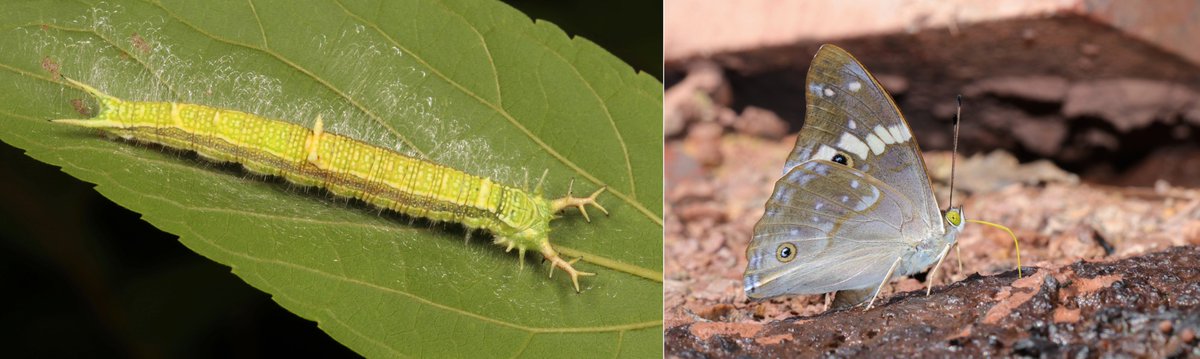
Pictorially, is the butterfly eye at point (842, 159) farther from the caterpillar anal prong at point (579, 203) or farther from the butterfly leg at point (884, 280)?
the caterpillar anal prong at point (579, 203)

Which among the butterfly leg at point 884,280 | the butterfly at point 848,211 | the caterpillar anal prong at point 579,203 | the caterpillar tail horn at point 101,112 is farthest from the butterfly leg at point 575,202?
the caterpillar tail horn at point 101,112

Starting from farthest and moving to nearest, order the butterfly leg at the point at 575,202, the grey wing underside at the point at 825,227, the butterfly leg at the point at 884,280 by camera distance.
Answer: the butterfly leg at the point at 575,202, the grey wing underside at the point at 825,227, the butterfly leg at the point at 884,280

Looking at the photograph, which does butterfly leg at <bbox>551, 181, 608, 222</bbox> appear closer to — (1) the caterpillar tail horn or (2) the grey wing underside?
(2) the grey wing underside

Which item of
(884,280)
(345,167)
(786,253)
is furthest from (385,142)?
(884,280)

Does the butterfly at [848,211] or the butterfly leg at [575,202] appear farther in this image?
the butterfly leg at [575,202]

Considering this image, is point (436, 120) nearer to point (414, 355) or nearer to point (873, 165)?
point (414, 355)

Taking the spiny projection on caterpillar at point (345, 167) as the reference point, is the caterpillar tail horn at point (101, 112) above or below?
above

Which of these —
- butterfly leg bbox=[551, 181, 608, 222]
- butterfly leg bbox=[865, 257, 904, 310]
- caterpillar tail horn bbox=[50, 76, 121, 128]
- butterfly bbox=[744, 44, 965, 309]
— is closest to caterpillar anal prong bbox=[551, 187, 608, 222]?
butterfly leg bbox=[551, 181, 608, 222]
